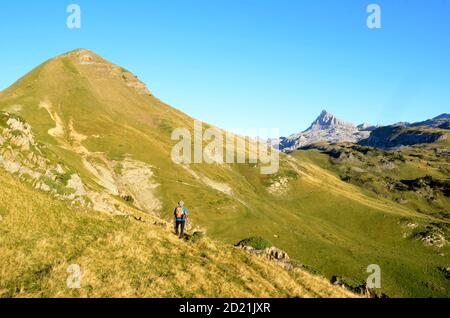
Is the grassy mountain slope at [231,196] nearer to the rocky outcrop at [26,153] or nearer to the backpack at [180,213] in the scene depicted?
the rocky outcrop at [26,153]

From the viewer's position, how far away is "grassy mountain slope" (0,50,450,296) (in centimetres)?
9688

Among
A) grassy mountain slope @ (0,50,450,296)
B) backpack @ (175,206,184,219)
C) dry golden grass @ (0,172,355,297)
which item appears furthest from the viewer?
grassy mountain slope @ (0,50,450,296)

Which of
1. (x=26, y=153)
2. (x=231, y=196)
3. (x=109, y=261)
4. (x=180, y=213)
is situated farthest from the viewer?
(x=231, y=196)

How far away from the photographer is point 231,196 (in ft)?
454

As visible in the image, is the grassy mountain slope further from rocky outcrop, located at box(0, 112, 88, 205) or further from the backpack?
the backpack

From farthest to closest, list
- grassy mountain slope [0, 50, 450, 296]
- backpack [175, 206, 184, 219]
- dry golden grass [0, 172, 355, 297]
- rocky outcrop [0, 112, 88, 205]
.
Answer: grassy mountain slope [0, 50, 450, 296] → rocky outcrop [0, 112, 88, 205] → backpack [175, 206, 184, 219] → dry golden grass [0, 172, 355, 297]

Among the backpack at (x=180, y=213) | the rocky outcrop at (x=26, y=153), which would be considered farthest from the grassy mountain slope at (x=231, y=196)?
the backpack at (x=180, y=213)

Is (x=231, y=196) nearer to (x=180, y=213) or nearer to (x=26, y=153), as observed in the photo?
(x=26, y=153)

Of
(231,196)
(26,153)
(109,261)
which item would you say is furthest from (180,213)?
(231,196)

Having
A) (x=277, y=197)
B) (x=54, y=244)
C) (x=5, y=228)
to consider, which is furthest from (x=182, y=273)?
(x=277, y=197)

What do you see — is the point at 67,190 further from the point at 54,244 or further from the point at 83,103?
the point at 83,103

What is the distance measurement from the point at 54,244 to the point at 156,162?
422 ft

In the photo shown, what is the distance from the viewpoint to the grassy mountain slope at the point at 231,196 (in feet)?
318

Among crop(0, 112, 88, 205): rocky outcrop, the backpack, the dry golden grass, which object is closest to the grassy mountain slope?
crop(0, 112, 88, 205): rocky outcrop
